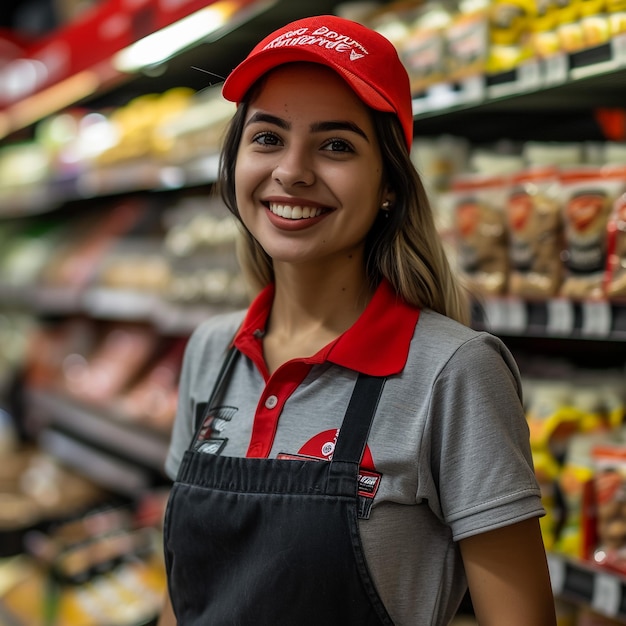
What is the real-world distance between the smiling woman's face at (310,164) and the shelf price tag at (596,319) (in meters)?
0.62

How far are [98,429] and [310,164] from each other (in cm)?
260

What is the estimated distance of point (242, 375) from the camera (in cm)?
130

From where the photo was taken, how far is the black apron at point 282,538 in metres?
1.07

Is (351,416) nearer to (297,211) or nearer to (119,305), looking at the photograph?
(297,211)

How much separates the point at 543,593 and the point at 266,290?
637mm

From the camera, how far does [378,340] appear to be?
3.82 ft

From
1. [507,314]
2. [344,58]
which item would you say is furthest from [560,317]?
[344,58]

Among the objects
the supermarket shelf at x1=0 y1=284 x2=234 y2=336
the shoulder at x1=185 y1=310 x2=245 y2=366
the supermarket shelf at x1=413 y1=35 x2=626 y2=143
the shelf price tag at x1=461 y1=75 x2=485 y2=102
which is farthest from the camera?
the supermarket shelf at x1=0 y1=284 x2=234 y2=336

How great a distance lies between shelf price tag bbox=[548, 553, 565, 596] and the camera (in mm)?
1613

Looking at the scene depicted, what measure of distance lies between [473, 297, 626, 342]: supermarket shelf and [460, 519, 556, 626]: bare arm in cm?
60

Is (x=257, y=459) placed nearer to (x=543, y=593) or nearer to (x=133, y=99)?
(x=543, y=593)

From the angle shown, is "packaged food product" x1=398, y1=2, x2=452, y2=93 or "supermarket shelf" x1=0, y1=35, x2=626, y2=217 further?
"packaged food product" x1=398, y1=2, x2=452, y2=93

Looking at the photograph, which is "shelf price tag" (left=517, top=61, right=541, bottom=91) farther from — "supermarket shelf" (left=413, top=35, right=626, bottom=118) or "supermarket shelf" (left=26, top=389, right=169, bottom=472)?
"supermarket shelf" (left=26, top=389, right=169, bottom=472)

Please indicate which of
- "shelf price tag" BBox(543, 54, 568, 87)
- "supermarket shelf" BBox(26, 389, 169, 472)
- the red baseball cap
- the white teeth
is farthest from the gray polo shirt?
"supermarket shelf" BBox(26, 389, 169, 472)
